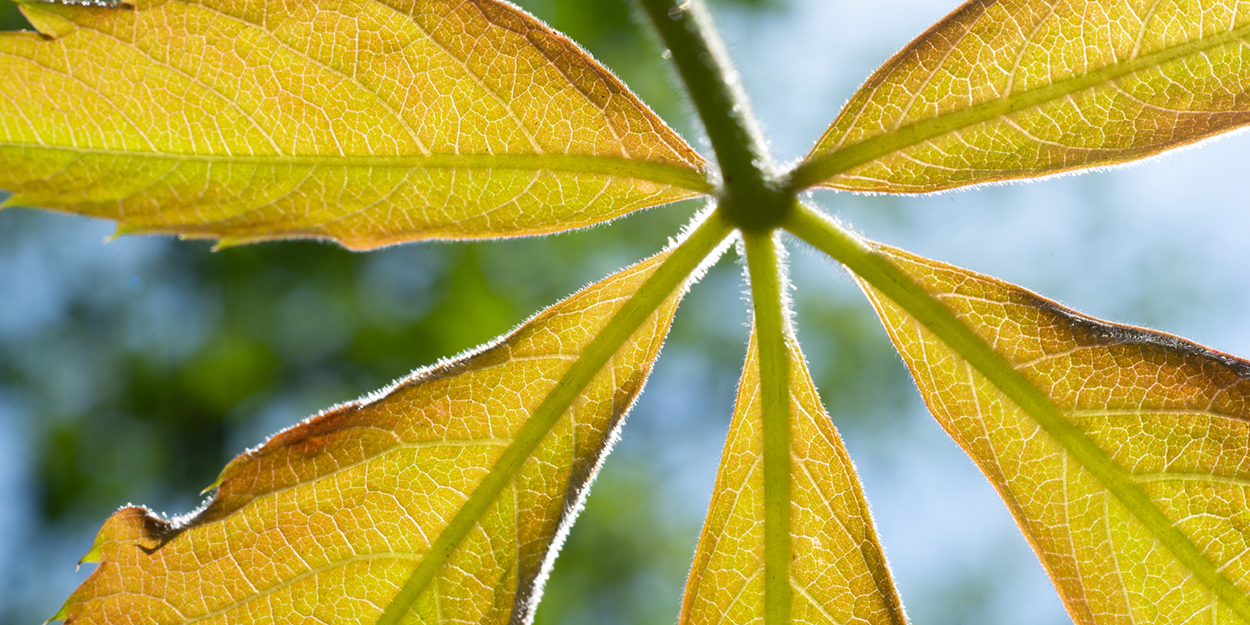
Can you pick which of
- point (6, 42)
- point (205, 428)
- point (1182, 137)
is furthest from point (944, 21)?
point (205, 428)

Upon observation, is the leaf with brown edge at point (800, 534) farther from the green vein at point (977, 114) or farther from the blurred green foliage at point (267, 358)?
the blurred green foliage at point (267, 358)

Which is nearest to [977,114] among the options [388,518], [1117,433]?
[1117,433]

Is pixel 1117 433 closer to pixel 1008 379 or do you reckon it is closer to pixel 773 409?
pixel 1008 379

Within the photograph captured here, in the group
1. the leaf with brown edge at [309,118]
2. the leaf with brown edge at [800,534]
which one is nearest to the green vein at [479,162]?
the leaf with brown edge at [309,118]

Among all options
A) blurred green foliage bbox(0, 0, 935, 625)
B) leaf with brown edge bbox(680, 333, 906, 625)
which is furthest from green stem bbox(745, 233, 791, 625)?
blurred green foliage bbox(0, 0, 935, 625)

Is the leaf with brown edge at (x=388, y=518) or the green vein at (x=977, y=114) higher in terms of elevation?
the green vein at (x=977, y=114)

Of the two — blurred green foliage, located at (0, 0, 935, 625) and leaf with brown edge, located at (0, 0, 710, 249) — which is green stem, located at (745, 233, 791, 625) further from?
blurred green foliage, located at (0, 0, 935, 625)
